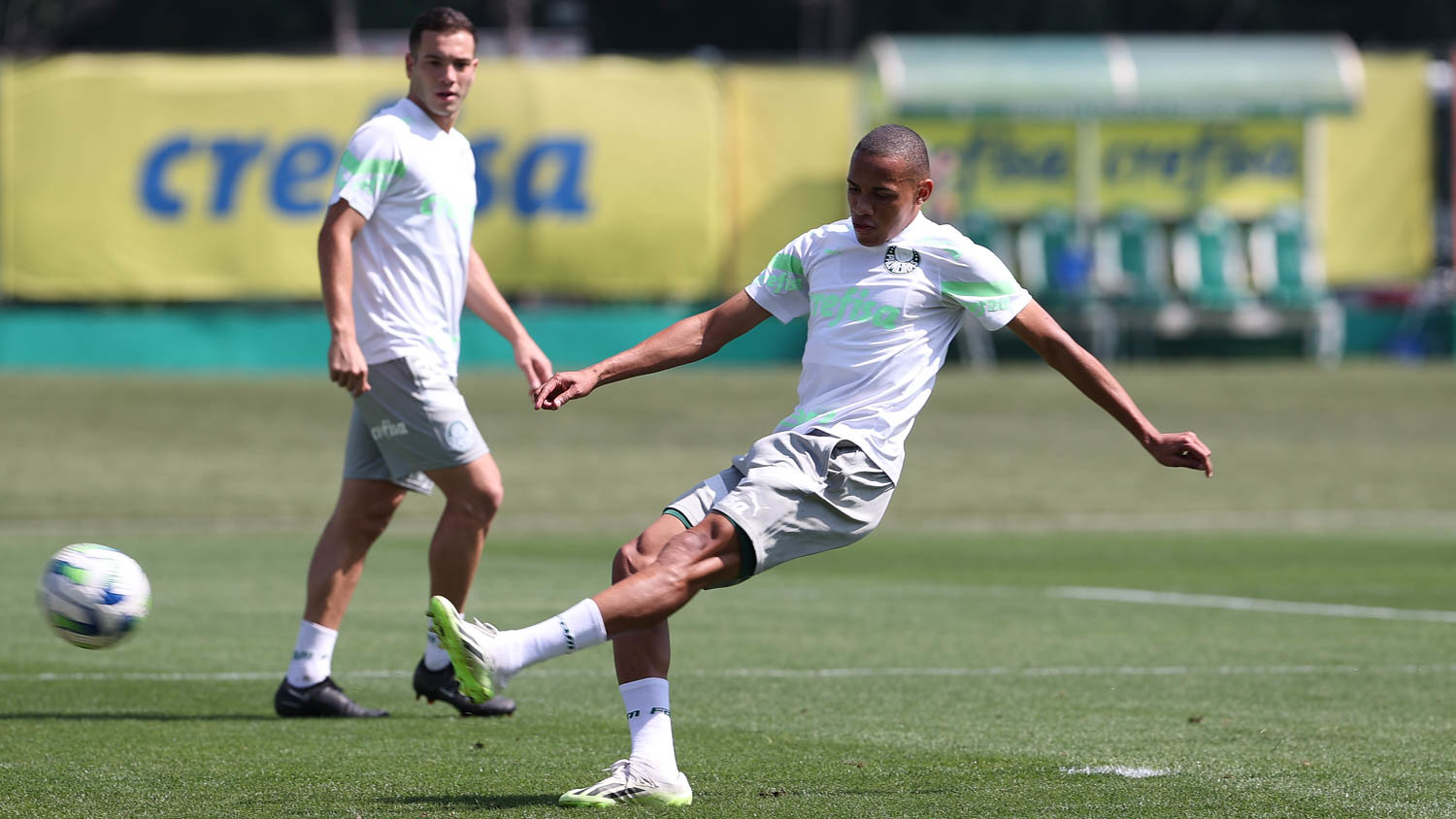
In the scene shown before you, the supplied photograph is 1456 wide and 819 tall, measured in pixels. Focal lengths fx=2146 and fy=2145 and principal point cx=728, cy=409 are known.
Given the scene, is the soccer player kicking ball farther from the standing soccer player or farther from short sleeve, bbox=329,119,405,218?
short sleeve, bbox=329,119,405,218

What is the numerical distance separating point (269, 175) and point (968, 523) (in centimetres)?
1169

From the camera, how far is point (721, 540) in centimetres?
589

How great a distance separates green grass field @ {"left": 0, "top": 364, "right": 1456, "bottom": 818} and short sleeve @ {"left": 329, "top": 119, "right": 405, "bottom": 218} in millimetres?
1856

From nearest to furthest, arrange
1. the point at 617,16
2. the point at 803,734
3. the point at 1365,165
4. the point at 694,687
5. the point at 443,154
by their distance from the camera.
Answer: the point at 803,734 < the point at 443,154 < the point at 694,687 < the point at 1365,165 < the point at 617,16

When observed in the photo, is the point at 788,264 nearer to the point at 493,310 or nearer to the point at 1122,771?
the point at 1122,771

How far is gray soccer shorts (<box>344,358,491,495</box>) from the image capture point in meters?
7.60

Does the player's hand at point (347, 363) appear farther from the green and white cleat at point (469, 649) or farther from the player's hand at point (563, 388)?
the green and white cleat at point (469, 649)

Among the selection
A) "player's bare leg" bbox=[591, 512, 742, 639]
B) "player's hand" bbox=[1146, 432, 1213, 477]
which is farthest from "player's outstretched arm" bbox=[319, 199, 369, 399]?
"player's hand" bbox=[1146, 432, 1213, 477]

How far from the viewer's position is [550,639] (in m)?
5.52

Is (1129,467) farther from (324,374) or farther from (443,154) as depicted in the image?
(443,154)

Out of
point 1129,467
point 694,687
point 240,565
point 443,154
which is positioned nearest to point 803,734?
point 694,687

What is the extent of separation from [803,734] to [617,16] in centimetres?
3858

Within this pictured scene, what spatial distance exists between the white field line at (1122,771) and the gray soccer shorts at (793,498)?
106 cm

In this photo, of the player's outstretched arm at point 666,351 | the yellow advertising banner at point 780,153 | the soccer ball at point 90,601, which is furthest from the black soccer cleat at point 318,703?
the yellow advertising banner at point 780,153
